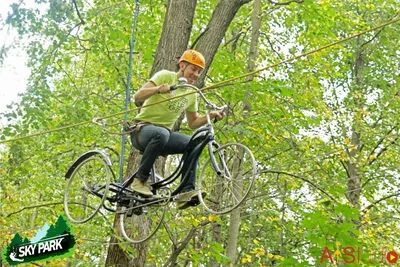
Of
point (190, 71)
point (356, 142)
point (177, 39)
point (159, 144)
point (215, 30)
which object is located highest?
point (356, 142)

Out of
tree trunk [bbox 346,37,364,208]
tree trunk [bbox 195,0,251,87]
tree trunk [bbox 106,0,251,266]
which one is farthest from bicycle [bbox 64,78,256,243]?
tree trunk [bbox 346,37,364,208]

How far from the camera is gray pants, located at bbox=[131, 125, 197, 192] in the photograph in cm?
566

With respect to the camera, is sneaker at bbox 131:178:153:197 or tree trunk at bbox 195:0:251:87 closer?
sneaker at bbox 131:178:153:197

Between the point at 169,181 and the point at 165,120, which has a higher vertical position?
the point at 165,120

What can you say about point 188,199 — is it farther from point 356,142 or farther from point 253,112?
point 356,142

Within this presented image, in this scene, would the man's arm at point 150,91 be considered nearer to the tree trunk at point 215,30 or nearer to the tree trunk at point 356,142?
the tree trunk at point 215,30

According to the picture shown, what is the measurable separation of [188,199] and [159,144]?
0.57 meters

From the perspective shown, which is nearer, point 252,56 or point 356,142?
point 252,56

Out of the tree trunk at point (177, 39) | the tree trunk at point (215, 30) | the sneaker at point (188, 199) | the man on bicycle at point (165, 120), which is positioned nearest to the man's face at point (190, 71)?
the man on bicycle at point (165, 120)

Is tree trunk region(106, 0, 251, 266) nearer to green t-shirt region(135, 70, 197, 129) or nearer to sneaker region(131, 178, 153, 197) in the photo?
sneaker region(131, 178, 153, 197)

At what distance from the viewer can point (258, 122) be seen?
391 inches

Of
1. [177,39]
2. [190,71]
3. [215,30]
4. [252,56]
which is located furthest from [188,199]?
[252,56]

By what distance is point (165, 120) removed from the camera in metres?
5.84

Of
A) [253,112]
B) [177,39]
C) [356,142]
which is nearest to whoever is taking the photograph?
[177,39]
